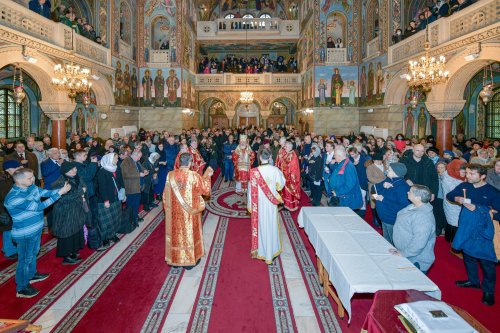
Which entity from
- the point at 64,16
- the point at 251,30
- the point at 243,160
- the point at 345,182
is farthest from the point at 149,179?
the point at 251,30

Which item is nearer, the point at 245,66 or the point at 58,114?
the point at 58,114

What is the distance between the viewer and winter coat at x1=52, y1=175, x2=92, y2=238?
5.10 metres

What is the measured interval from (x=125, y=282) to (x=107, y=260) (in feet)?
3.30

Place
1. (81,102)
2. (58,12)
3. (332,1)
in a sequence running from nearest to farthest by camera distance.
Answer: (58,12), (81,102), (332,1)

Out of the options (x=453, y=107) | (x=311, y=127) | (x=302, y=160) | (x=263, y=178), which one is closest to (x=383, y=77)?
(x=453, y=107)

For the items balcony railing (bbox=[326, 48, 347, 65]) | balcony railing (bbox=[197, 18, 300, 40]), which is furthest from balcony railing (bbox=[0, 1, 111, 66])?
balcony railing (bbox=[326, 48, 347, 65])

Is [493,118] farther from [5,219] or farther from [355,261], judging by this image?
[5,219]

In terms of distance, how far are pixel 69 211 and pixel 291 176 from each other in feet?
16.9

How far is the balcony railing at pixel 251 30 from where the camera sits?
25.2 m

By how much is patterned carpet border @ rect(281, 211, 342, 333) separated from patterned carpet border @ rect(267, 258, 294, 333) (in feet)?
1.24

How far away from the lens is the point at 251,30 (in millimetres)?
25094

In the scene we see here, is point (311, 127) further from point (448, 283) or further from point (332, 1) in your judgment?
point (448, 283)

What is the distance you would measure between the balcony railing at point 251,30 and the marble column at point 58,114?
15531 millimetres

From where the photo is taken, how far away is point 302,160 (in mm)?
11125
